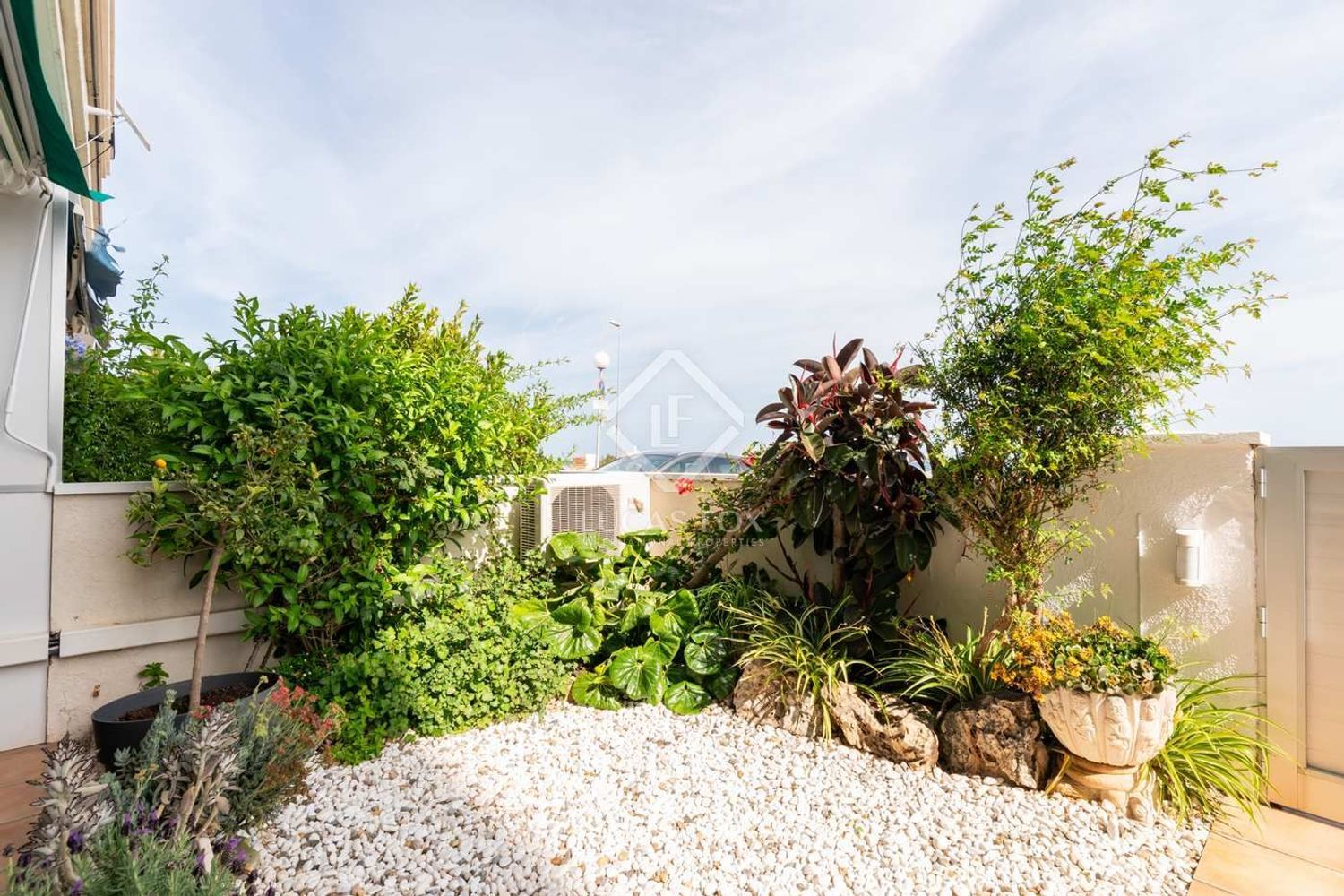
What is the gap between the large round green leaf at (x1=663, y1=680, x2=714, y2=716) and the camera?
3.32 metres

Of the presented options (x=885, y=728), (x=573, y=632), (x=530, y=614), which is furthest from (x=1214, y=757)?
(x=530, y=614)

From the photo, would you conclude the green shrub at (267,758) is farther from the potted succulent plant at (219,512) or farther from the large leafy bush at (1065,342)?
the large leafy bush at (1065,342)

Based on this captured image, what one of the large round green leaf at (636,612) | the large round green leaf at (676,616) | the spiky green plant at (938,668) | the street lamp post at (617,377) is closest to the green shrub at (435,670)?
the large round green leaf at (636,612)

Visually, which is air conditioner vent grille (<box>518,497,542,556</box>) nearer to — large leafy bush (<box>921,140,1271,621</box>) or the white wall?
the white wall

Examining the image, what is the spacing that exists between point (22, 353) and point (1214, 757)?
550 cm

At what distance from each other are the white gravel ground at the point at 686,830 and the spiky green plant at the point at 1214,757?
16 centimetres

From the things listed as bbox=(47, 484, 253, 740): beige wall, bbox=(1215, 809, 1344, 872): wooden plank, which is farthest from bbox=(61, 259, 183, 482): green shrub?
bbox=(1215, 809, 1344, 872): wooden plank

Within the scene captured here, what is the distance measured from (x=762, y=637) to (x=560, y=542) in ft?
4.77

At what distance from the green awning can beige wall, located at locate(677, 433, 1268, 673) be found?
4727 mm

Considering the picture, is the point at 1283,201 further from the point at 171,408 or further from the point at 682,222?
the point at 171,408

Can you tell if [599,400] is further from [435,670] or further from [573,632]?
[435,670]

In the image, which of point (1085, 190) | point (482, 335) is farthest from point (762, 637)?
point (482, 335)

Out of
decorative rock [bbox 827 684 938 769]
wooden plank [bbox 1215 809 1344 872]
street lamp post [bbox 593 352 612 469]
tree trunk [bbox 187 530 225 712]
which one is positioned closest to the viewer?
wooden plank [bbox 1215 809 1344 872]

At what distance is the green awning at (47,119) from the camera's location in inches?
80.3
